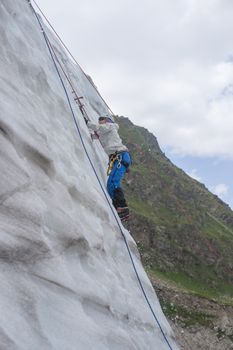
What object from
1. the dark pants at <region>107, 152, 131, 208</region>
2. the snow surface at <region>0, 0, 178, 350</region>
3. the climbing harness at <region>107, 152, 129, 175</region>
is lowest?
the snow surface at <region>0, 0, 178, 350</region>

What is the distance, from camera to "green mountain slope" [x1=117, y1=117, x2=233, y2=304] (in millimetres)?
77062

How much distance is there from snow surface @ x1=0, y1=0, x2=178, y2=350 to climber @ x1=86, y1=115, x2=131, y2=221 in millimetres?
910

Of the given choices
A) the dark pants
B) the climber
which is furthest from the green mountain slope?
the dark pants

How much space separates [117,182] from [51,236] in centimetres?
711

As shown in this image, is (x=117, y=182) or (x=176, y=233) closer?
(x=117, y=182)

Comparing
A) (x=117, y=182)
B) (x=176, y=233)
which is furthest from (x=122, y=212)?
(x=176, y=233)

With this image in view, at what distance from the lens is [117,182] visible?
1744 cm

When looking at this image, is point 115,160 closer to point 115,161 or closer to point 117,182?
point 115,161

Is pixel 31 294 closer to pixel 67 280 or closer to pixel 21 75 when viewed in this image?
pixel 67 280

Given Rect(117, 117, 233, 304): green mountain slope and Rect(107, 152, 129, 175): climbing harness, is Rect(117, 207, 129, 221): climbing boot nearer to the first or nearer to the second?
Rect(107, 152, 129, 175): climbing harness

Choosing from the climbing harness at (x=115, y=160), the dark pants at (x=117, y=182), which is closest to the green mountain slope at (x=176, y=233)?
the climbing harness at (x=115, y=160)

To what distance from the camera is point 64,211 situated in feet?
38.2

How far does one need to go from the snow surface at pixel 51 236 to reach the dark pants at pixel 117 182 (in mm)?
1059

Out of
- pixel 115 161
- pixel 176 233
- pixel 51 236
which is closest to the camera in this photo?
pixel 51 236
